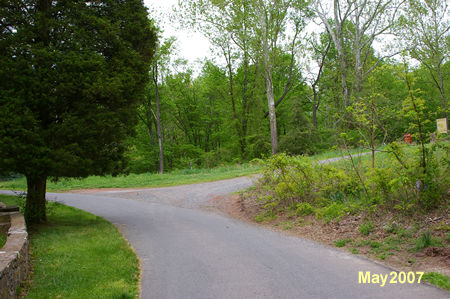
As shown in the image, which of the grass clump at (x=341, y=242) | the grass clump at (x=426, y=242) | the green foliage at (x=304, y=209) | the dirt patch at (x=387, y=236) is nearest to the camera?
the dirt patch at (x=387, y=236)

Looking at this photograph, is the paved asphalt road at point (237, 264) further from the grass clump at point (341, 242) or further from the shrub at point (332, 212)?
the shrub at point (332, 212)

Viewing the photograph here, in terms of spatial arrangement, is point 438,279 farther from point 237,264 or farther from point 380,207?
point 380,207

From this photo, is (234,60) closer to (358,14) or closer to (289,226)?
(358,14)

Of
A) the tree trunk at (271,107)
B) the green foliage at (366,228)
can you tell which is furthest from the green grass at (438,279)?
the tree trunk at (271,107)

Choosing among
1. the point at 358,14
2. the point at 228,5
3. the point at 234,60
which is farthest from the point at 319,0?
the point at 234,60

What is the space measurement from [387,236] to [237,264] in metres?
2.95

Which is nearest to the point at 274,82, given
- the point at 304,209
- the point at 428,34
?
the point at 428,34

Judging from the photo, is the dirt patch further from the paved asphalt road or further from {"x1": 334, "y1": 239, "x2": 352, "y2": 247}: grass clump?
the paved asphalt road

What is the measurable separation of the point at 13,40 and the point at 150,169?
120 feet

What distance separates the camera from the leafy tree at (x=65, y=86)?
8023mm

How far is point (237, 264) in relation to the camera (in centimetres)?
595

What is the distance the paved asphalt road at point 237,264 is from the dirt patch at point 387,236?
0.39 m

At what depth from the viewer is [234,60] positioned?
37.3 meters

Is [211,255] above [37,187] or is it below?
below
